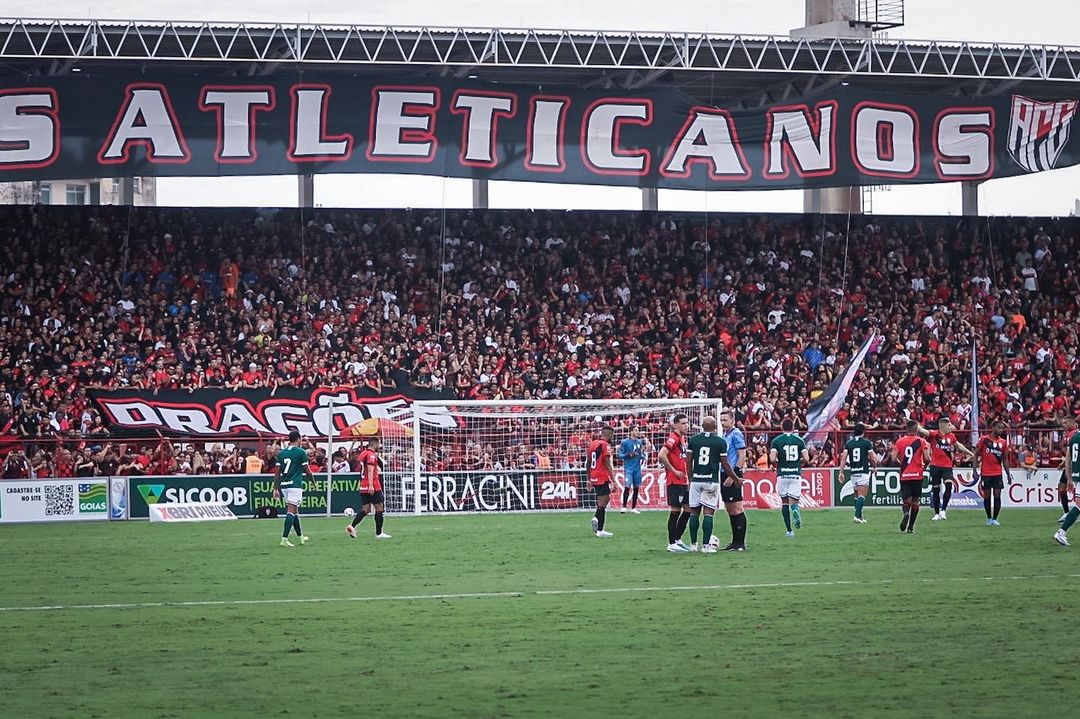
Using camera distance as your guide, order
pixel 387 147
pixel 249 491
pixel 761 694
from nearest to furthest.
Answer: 1. pixel 761 694
2. pixel 249 491
3. pixel 387 147

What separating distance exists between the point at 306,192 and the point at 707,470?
2634 cm

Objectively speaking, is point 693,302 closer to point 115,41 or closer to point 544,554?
point 115,41

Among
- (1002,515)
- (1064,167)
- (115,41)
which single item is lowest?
(1002,515)

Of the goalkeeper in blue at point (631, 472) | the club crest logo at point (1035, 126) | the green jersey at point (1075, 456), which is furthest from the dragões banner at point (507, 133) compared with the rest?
the green jersey at point (1075, 456)

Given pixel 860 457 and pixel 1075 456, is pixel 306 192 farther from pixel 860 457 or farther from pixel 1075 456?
pixel 1075 456

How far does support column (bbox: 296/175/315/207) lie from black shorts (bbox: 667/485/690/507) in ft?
81.4

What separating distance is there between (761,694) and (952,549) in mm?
12444

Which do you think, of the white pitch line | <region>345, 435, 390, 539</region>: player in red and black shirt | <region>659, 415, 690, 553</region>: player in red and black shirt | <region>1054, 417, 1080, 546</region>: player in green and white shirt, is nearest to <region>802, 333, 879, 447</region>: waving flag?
<region>345, 435, 390, 539</region>: player in red and black shirt

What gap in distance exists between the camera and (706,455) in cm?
2070

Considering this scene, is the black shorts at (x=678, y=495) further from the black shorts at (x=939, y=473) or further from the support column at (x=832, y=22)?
the support column at (x=832, y=22)

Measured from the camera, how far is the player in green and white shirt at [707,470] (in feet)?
67.6

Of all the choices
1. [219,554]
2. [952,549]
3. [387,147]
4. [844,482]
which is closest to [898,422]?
[844,482]

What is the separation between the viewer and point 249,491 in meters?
Result: 33.2

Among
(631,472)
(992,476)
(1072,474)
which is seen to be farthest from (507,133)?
(1072,474)
